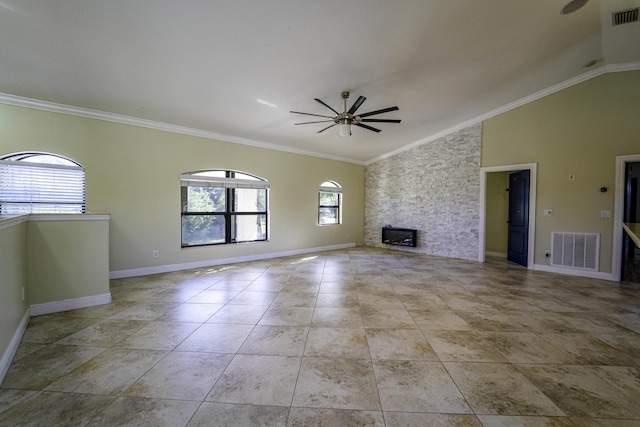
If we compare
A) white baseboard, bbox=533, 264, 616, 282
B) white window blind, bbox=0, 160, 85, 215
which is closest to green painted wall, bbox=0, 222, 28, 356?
white window blind, bbox=0, 160, 85, 215

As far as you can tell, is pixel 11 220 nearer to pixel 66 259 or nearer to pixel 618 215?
pixel 66 259

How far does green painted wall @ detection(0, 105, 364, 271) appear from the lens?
3.74 meters

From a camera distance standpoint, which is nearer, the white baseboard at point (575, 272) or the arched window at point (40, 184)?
the arched window at point (40, 184)

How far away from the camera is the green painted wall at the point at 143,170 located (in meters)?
3.74

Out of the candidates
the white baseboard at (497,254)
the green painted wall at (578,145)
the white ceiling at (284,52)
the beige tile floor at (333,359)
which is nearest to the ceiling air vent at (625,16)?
the white ceiling at (284,52)

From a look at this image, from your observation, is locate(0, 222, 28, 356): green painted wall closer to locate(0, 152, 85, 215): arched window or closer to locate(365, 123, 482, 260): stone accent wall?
locate(0, 152, 85, 215): arched window

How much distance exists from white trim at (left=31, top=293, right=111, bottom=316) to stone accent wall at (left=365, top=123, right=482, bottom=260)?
671 cm

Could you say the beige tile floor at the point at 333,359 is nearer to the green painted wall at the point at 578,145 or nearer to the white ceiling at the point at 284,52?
the green painted wall at the point at 578,145

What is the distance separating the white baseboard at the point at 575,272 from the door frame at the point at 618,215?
105mm

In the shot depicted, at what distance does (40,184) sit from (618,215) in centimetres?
954

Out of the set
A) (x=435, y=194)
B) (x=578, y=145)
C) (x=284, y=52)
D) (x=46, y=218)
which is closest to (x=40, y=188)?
(x=46, y=218)

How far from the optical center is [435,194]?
257 inches

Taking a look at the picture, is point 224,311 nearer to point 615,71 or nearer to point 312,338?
point 312,338

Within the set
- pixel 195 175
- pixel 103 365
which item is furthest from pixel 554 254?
pixel 195 175
